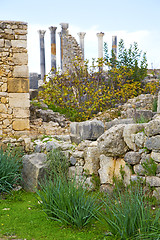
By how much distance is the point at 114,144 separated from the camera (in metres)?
6.66

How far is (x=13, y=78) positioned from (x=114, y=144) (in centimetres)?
477

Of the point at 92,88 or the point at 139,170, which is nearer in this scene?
the point at 139,170

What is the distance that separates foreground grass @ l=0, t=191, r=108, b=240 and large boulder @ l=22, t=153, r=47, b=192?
2.81 feet

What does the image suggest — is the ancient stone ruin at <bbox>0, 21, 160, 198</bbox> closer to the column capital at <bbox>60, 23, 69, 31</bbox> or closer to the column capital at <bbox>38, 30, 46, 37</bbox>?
the column capital at <bbox>60, 23, 69, 31</bbox>

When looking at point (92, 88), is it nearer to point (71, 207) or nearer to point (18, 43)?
point (18, 43)

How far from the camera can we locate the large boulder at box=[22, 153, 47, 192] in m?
7.27

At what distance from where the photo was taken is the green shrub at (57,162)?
24.2 ft

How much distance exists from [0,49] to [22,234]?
6565 millimetres

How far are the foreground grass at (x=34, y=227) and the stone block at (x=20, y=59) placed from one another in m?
5.06

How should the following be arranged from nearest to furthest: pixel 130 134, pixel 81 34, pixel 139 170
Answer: pixel 139 170
pixel 130 134
pixel 81 34

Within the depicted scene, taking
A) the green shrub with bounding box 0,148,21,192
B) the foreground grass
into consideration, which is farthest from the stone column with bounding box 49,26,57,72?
the foreground grass

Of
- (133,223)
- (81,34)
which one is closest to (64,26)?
(81,34)

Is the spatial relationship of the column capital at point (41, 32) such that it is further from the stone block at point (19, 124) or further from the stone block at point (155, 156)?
the stone block at point (155, 156)

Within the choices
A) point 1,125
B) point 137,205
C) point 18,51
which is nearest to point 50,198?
point 137,205
